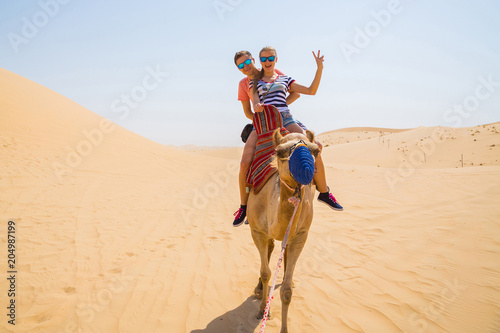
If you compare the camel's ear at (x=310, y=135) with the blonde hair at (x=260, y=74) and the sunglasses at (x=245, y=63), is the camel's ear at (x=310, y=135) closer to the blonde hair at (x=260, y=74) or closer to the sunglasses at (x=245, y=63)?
the blonde hair at (x=260, y=74)

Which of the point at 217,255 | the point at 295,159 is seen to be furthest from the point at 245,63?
the point at 217,255

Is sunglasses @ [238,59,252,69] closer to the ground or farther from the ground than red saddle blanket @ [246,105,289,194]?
farther from the ground

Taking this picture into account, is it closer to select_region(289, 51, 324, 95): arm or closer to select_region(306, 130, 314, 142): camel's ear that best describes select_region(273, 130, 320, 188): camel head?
select_region(306, 130, 314, 142): camel's ear

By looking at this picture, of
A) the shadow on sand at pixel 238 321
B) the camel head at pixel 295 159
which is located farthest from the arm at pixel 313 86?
the shadow on sand at pixel 238 321

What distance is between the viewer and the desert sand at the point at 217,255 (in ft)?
13.0

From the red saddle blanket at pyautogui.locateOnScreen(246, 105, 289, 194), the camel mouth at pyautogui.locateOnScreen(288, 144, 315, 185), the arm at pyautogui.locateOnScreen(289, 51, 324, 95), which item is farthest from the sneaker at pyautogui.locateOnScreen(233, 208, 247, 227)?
the camel mouth at pyautogui.locateOnScreen(288, 144, 315, 185)

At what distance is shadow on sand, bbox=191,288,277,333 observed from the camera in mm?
3777

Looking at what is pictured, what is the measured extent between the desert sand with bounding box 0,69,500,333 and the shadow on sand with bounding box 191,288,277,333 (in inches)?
0.9

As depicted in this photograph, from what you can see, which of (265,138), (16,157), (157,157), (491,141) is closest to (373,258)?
(265,138)

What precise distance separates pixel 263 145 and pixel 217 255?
3049mm

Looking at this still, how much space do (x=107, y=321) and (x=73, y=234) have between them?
358 cm

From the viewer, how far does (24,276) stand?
478 centimetres

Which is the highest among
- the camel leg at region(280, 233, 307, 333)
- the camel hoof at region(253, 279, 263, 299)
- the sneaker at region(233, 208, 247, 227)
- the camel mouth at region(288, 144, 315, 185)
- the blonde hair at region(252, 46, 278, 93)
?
the blonde hair at region(252, 46, 278, 93)

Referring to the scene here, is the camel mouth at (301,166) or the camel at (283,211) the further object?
the camel at (283,211)
